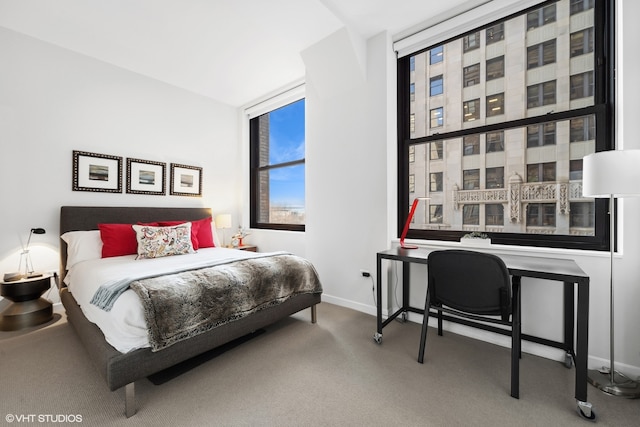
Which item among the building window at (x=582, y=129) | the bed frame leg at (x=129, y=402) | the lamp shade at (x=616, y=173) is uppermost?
the building window at (x=582, y=129)

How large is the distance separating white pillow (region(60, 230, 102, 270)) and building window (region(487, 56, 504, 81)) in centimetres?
410

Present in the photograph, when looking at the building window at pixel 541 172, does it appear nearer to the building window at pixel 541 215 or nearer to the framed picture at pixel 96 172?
the building window at pixel 541 215

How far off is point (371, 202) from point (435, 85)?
131 centimetres

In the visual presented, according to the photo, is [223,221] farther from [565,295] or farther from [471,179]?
→ [565,295]

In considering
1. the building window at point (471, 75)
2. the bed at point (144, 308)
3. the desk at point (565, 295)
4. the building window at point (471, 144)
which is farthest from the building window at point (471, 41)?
the bed at point (144, 308)

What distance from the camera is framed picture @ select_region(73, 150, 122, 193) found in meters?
3.14

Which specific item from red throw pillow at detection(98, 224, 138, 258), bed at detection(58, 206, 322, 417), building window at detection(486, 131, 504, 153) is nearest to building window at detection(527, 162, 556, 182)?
building window at detection(486, 131, 504, 153)

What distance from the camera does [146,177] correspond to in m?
3.68

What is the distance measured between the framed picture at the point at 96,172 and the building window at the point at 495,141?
4029 millimetres

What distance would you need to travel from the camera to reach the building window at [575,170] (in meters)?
2.11

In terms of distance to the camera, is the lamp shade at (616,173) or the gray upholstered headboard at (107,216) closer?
the lamp shade at (616,173)

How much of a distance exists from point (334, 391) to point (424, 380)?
59 cm

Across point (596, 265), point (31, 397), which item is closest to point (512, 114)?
point (596, 265)

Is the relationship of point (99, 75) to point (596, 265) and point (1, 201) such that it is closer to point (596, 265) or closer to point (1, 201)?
point (1, 201)
